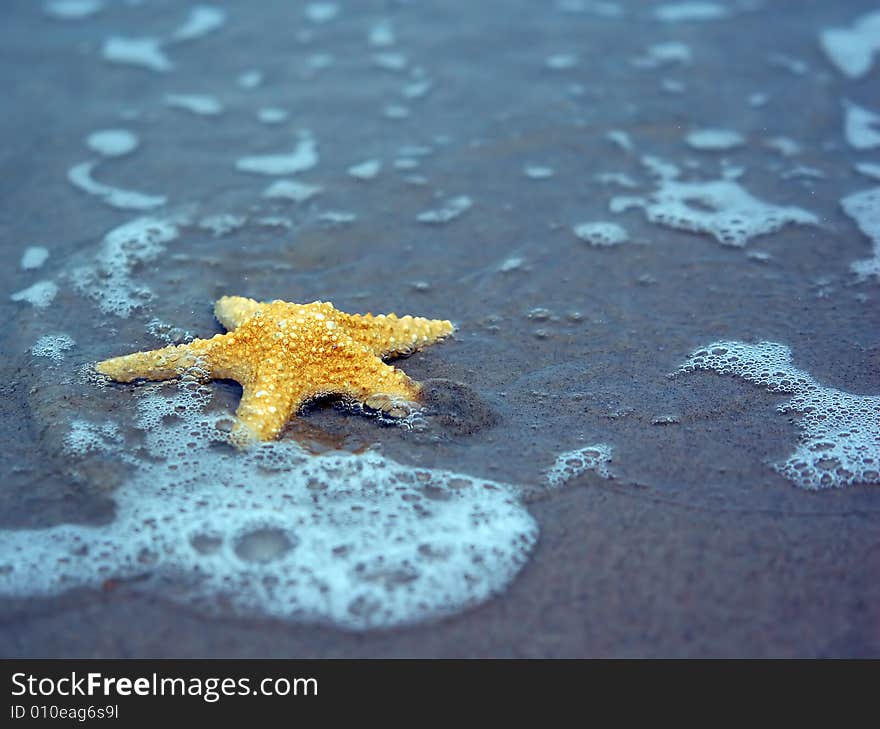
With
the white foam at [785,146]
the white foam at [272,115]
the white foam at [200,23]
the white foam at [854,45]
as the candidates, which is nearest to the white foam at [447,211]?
the white foam at [272,115]

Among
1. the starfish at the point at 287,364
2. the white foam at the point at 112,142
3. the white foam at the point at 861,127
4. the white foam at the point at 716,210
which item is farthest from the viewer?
the white foam at the point at 861,127

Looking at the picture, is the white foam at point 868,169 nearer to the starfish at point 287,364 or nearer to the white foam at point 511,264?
the white foam at point 511,264

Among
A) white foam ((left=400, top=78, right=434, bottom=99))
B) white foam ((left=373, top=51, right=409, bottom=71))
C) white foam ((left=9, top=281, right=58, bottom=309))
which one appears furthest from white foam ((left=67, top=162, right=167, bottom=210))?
white foam ((left=373, top=51, right=409, bottom=71))

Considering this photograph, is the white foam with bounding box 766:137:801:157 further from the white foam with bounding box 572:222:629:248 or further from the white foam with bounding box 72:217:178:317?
the white foam with bounding box 72:217:178:317

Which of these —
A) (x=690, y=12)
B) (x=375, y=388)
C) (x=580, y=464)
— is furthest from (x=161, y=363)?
(x=690, y=12)

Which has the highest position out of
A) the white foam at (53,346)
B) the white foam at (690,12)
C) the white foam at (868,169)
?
the white foam at (690,12)

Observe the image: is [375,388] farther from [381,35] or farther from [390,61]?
[381,35]
